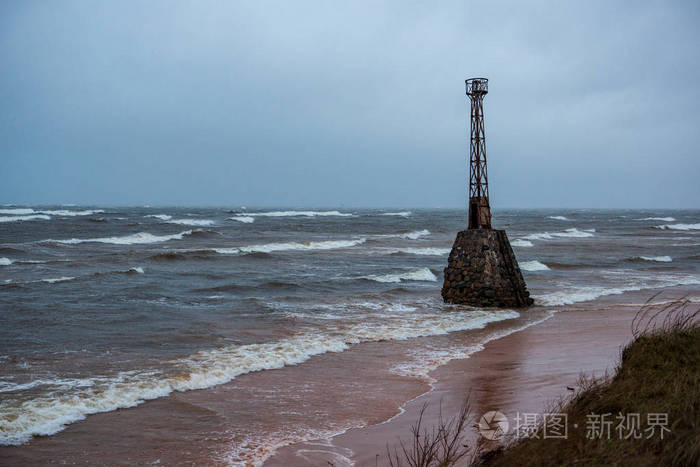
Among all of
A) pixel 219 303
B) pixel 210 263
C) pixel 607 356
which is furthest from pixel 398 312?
pixel 210 263

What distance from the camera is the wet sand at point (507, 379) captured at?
18.6ft

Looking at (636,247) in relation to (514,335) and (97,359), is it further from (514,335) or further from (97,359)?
(97,359)

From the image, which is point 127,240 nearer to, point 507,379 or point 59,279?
point 59,279

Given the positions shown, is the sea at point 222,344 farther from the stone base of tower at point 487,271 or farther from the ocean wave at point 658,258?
the ocean wave at point 658,258

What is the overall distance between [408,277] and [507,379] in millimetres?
13913

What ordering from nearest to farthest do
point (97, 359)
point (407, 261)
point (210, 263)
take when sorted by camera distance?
point (97, 359)
point (210, 263)
point (407, 261)

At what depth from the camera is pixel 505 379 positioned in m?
8.28

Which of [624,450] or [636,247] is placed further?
[636,247]

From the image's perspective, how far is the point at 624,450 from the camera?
3.43 meters

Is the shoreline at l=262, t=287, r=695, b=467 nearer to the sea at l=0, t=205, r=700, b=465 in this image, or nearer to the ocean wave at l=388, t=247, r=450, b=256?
the sea at l=0, t=205, r=700, b=465

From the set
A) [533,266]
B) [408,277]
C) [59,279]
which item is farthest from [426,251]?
[59,279]

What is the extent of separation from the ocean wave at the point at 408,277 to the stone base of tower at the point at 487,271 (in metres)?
5.94

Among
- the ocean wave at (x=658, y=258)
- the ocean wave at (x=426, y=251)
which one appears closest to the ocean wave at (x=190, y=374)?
the ocean wave at (x=426, y=251)

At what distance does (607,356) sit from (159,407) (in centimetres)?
723
